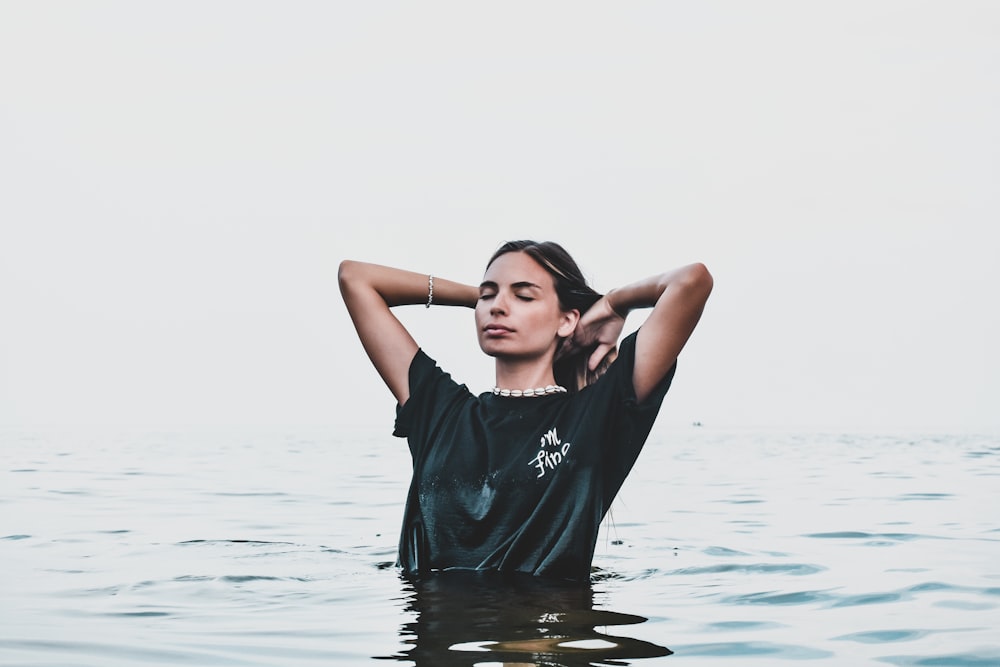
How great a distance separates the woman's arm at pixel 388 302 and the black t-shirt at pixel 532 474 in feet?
1.17

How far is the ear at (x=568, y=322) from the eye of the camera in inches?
170

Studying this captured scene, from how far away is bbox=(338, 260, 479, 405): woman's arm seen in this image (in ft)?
14.7

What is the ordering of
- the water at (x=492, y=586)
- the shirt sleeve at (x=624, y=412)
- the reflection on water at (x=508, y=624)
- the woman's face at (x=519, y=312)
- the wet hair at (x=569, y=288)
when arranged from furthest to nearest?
the wet hair at (x=569, y=288)
the woman's face at (x=519, y=312)
the shirt sleeve at (x=624, y=412)
the water at (x=492, y=586)
the reflection on water at (x=508, y=624)

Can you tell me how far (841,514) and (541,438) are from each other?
4386 mm

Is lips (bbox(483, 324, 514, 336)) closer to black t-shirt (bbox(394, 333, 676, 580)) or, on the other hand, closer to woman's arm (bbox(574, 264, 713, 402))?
black t-shirt (bbox(394, 333, 676, 580))

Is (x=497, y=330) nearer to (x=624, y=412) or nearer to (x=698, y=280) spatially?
(x=624, y=412)

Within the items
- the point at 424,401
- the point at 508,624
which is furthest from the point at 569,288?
the point at 508,624

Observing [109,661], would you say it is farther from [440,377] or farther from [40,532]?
[40,532]

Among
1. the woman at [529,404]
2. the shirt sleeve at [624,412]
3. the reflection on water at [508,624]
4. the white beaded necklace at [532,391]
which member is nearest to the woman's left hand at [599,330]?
the woman at [529,404]

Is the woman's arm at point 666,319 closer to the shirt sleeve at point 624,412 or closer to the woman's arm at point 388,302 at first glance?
the shirt sleeve at point 624,412

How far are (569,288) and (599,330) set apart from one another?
0.20 meters

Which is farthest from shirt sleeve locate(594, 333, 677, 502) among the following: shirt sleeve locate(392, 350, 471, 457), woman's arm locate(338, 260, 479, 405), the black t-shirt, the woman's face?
woman's arm locate(338, 260, 479, 405)

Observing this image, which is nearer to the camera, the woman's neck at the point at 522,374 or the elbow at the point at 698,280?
the elbow at the point at 698,280

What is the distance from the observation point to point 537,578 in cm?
396
